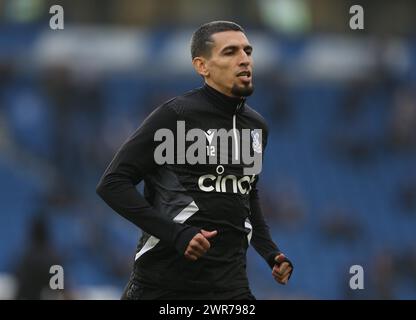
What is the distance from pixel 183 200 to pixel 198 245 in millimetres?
445

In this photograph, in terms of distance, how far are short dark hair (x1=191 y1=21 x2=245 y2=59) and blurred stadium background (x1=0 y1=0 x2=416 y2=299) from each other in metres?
10.3

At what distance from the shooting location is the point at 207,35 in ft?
20.2

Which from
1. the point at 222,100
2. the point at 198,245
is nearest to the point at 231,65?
the point at 222,100

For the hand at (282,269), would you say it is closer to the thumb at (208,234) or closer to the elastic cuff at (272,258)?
the elastic cuff at (272,258)

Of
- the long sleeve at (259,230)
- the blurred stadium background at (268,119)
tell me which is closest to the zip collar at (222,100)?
the long sleeve at (259,230)

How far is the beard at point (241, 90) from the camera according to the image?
6.03 metres

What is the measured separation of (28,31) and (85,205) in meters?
4.82

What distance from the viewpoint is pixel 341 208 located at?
1986 centimetres

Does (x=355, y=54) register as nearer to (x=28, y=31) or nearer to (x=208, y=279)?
(x=28, y=31)

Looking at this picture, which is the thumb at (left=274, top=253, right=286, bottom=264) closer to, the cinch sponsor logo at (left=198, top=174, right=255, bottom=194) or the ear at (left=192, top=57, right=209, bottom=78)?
the cinch sponsor logo at (left=198, top=174, right=255, bottom=194)

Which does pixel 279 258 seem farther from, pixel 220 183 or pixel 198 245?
pixel 198 245

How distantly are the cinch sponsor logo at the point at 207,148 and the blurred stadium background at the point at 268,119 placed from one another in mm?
10320

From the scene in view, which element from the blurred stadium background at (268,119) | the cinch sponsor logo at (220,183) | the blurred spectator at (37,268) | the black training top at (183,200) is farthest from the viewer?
the blurred stadium background at (268,119)

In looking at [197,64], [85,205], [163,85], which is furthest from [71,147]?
[197,64]
